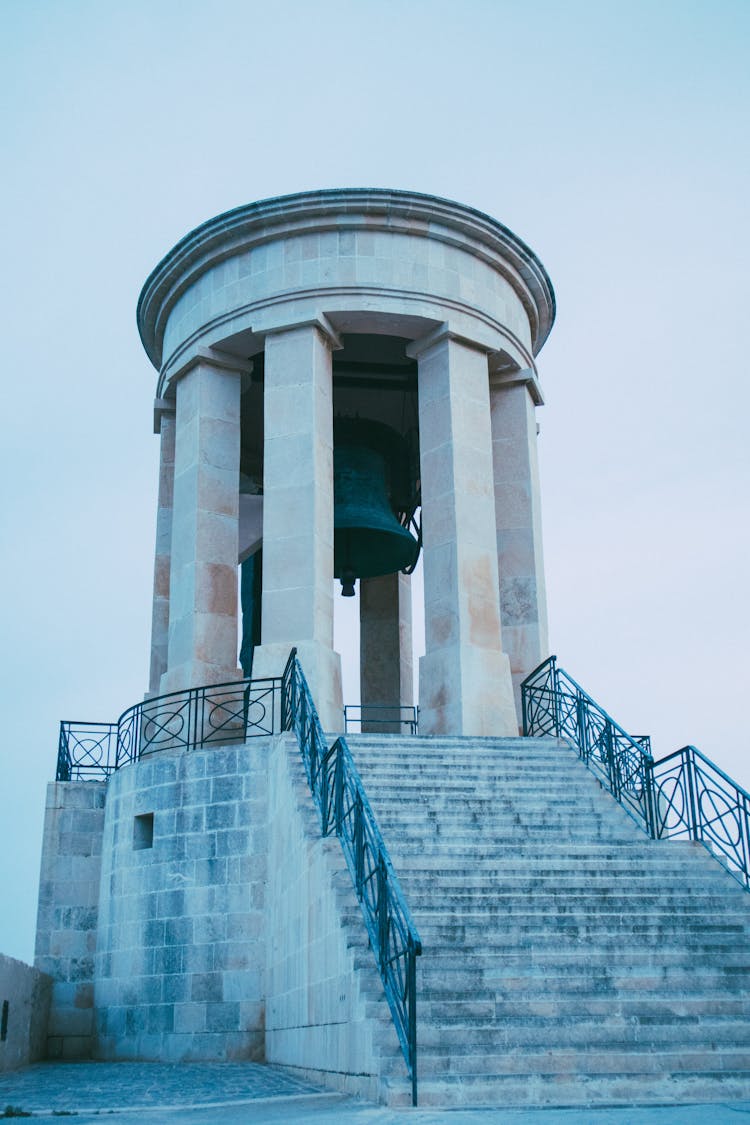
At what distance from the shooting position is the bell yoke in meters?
17.6

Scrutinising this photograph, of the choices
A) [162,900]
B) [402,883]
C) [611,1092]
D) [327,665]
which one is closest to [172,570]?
[327,665]

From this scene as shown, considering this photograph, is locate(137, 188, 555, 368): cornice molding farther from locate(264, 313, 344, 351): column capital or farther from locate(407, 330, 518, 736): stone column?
locate(407, 330, 518, 736): stone column

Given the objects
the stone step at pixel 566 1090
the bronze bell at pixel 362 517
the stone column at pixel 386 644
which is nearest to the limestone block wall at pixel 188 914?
the bronze bell at pixel 362 517

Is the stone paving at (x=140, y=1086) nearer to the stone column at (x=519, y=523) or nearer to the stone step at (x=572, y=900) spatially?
the stone step at (x=572, y=900)

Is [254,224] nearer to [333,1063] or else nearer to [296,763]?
[296,763]

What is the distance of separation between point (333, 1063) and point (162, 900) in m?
5.29

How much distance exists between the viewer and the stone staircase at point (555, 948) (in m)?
8.39

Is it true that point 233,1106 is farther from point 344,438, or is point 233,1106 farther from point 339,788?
point 344,438

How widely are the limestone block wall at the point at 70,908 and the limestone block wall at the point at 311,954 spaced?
11.3ft

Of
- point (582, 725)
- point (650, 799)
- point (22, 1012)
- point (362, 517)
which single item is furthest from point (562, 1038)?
point (362, 517)

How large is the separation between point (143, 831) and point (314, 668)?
301 cm

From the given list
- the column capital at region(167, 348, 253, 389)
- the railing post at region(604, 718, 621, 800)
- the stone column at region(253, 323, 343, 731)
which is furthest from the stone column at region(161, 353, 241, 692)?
the railing post at region(604, 718, 621, 800)

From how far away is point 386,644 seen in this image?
23.7 metres

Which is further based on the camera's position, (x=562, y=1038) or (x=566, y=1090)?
(x=562, y=1038)
